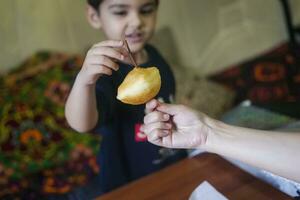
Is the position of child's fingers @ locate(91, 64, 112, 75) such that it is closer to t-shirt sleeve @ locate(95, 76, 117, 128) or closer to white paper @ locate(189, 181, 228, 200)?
t-shirt sleeve @ locate(95, 76, 117, 128)

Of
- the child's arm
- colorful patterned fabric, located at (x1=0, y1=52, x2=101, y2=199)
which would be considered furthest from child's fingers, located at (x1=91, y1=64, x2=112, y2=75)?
colorful patterned fabric, located at (x1=0, y1=52, x2=101, y2=199)

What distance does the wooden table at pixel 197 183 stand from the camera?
0.71 metres

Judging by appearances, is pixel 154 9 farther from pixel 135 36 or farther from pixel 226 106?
pixel 226 106

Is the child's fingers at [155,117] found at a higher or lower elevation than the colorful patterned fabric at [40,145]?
higher

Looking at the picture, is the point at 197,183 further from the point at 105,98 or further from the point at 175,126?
the point at 105,98

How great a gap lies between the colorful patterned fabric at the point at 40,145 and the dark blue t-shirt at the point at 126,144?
0.46 metres

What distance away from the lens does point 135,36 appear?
0.81m

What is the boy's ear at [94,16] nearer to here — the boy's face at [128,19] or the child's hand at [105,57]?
the boy's face at [128,19]

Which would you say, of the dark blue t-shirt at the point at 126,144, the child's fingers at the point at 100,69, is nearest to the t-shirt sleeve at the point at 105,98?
the dark blue t-shirt at the point at 126,144

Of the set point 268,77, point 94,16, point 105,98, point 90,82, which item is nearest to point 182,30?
point 268,77

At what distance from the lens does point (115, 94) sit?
2.45 feet

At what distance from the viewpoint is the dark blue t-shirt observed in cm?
82

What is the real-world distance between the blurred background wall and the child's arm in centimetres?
112

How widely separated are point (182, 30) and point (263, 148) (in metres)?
1.72
